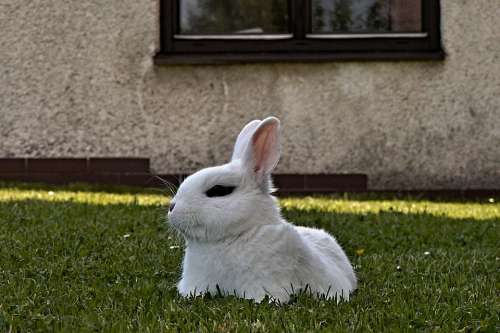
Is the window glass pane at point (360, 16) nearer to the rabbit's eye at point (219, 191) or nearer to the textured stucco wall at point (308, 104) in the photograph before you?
the textured stucco wall at point (308, 104)

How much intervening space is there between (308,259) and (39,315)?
3.18 feet

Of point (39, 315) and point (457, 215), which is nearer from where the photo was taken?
point (39, 315)

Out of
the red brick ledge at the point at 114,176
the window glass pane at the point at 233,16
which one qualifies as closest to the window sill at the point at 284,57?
the window glass pane at the point at 233,16

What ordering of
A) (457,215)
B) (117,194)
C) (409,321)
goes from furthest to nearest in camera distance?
(117,194) < (457,215) < (409,321)

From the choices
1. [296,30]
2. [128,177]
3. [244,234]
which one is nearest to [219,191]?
[244,234]

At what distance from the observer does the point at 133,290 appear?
3.69m

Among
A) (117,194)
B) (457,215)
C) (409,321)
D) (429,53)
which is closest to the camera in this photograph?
(409,321)

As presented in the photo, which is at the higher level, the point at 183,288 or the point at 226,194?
the point at 226,194

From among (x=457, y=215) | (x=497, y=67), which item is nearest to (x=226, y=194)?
(x=457, y=215)

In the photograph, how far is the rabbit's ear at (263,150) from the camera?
10.9ft

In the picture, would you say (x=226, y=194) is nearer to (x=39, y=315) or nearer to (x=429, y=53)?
(x=39, y=315)

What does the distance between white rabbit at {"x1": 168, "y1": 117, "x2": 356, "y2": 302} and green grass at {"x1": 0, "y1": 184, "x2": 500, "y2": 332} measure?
8 cm

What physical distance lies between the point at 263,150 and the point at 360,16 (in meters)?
6.42

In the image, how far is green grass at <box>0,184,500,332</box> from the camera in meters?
3.07
